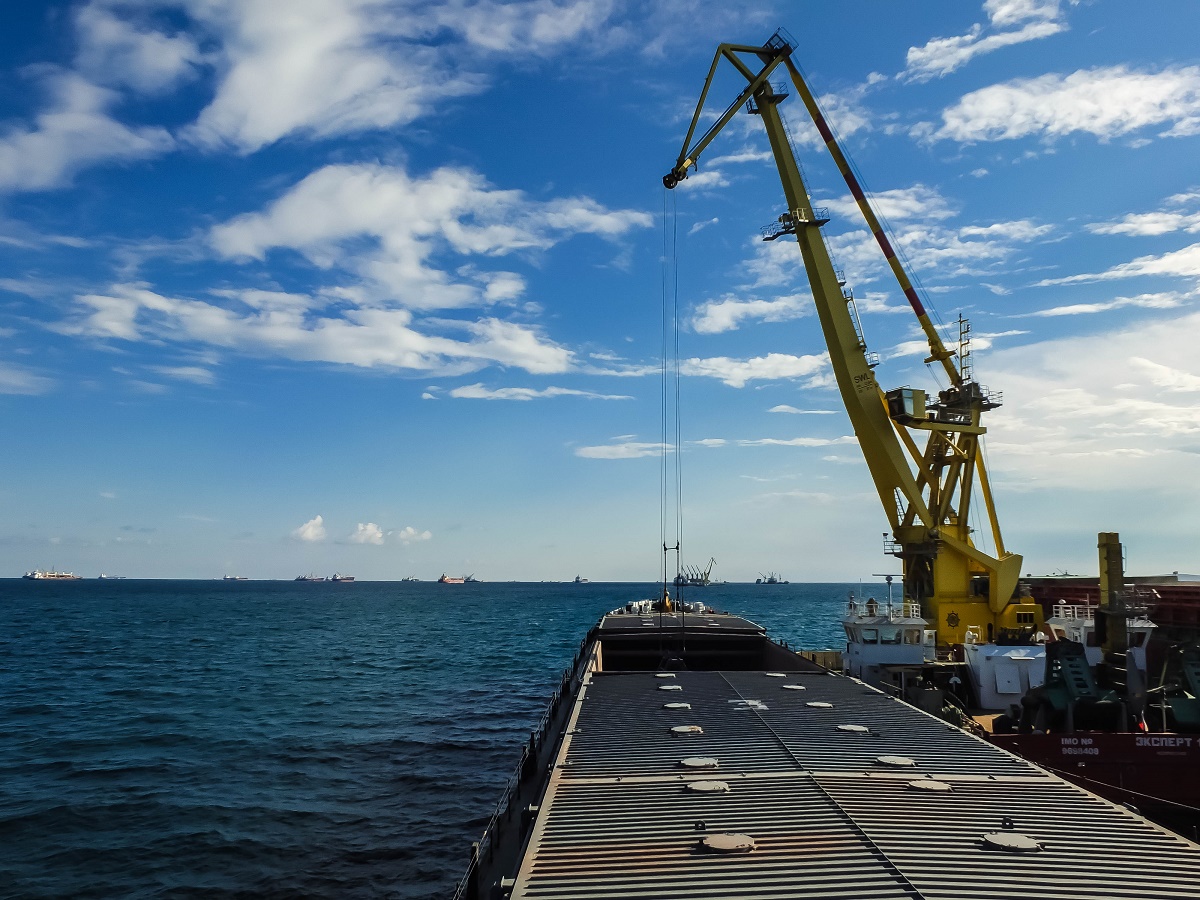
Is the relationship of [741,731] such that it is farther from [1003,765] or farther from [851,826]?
[851,826]

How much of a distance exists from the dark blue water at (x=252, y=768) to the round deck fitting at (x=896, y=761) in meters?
15.4

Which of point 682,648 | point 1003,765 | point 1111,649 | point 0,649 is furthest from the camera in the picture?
point 0,649

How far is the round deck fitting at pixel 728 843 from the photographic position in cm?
1240

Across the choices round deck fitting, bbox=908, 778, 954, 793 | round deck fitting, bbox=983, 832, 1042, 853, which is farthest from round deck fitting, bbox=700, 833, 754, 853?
round deck fitting, bbox=908, 778, 954, 793

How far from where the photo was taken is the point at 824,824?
1359cm

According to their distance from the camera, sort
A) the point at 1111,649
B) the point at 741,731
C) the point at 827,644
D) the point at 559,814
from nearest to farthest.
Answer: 1. the point at 559,814
2. the point at 741,731
3. the point at 1111,649
4. the point at 827,644

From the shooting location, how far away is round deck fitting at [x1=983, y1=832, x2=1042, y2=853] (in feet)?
41.0

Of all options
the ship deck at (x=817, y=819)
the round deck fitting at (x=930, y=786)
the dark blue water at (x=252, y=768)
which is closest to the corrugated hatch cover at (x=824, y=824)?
the ship deck at (x=817, y=819)

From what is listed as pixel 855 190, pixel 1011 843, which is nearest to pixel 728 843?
pixel 1011 843

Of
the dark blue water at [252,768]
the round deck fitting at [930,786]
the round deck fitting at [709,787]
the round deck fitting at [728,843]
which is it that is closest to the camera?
the round deck fitting at [728,843]

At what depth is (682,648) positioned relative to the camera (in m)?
45.7

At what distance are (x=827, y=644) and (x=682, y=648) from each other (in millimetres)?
65764

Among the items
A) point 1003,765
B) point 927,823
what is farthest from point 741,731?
point 927,823

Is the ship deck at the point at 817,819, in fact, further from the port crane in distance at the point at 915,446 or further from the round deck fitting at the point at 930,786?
the port crane in distance at the point at 915,446
